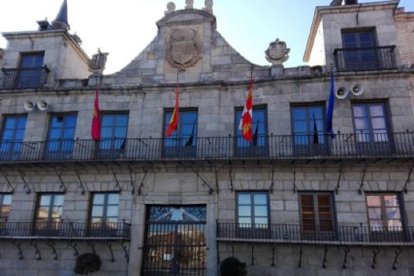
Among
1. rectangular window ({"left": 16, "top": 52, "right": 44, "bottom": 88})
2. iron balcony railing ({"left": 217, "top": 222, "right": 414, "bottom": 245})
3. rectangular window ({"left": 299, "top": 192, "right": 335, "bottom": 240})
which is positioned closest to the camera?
iron balcony railing ({"left": 217, "top": 222, "right": 414, "bottom": 245})

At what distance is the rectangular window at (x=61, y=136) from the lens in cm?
1494

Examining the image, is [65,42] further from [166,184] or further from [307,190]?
[307,190]

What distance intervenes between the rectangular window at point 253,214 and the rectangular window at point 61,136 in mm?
6553

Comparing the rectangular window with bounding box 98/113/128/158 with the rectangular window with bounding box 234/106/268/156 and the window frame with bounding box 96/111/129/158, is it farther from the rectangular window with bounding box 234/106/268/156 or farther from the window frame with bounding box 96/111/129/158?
the rectangular window with bounding box 234/106/268/156

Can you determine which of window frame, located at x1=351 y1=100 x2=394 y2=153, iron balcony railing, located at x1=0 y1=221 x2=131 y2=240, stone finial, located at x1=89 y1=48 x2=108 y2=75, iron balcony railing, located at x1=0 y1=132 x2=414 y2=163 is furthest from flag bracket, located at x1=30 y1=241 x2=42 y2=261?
window frame, located at x1=351 y1=100 x2=394 y2=153

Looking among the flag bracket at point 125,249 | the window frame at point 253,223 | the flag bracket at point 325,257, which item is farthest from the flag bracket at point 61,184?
the flag bracket at point 325,257

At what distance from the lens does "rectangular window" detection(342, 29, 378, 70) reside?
14492 millimetres

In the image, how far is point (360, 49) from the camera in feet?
48.3

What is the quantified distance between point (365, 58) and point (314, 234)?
6729 mm

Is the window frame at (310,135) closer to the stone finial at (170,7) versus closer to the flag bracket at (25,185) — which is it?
the stone finial at (170,7)

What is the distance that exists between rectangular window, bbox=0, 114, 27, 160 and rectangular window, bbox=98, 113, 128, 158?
3164 millimetres

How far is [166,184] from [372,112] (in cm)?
759

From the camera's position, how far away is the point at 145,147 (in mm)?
14375

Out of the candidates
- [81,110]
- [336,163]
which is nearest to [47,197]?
[81,110]
